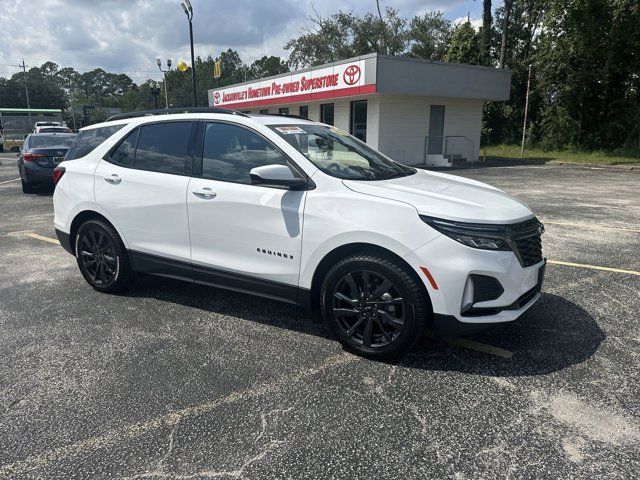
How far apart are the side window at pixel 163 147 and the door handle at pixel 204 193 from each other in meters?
0.30

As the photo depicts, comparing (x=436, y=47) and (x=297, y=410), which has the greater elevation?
(x=436, y=47)

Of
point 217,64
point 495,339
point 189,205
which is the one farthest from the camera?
point 217,64

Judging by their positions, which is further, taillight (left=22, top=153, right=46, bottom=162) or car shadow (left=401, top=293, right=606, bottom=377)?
taillight (left=22, top=153, right=46, bottom=162)

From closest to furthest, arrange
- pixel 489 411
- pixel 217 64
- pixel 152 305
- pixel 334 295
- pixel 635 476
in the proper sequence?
pixel 635 476
pixel 489 411
pixel 334 295
pixel 152 305
pixel 217 64

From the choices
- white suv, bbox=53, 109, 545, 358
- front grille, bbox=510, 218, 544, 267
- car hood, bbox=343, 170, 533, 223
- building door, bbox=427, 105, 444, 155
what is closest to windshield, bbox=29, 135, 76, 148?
white suv, bbox=53, 109, 545, 358

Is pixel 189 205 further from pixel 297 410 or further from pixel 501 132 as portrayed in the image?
pixel 501 132

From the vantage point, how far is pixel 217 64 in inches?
1111

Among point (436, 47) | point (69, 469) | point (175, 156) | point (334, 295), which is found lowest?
point (69, 469)

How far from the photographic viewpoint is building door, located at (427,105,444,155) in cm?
2239

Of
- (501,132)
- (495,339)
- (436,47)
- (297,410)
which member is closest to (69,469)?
(297,410)

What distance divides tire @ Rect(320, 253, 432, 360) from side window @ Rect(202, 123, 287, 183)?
1055mm

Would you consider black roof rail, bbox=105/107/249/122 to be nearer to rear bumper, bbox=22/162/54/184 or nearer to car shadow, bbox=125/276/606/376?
car shadow, bbox=125/276/606/376

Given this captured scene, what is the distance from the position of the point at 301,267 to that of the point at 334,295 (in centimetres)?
34

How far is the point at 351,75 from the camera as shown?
19297 mm
